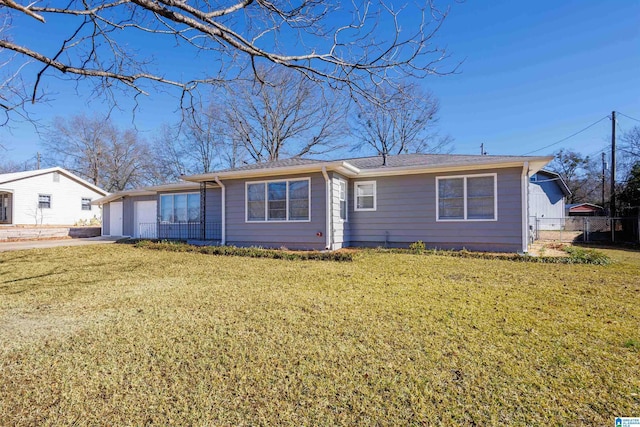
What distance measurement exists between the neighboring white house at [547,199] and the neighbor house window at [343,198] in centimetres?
1626

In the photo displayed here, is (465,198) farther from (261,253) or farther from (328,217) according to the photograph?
(261,253)

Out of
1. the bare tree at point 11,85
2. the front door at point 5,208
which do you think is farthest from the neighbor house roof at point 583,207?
the front door at point 5,208

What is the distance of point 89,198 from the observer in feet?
76.2

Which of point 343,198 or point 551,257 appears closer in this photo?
point 551,257

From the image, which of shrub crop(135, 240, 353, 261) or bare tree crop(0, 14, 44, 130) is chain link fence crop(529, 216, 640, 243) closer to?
shrub crop(135, 240, 353, 261)

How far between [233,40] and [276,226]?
7434 mm

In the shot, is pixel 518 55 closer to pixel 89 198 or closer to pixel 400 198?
pixel 400 198

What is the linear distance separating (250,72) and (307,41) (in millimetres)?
1364

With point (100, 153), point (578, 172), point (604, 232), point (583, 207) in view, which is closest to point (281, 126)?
point (604, 232)

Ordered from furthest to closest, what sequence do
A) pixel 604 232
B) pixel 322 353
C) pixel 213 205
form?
pixel 604 232
pixel 213 205
pixel 322 353

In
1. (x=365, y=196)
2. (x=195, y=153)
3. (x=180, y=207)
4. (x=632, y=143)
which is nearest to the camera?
(x=365, y=196)

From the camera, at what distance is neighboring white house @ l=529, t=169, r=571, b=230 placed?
21.1 m

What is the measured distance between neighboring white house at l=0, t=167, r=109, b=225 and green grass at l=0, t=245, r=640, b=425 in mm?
19077

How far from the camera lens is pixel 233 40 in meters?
3.91
